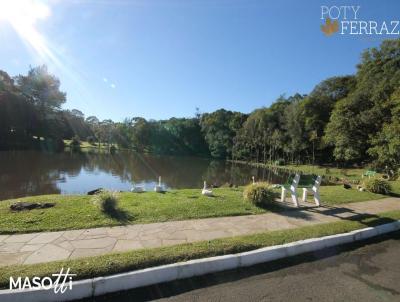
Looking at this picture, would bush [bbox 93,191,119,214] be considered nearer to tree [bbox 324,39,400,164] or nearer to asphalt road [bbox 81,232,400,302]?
asphalt road [bbox 81,232,400,302]

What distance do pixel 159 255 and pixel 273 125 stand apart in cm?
4647

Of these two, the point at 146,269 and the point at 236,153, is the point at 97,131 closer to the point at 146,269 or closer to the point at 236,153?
the point at 236,153

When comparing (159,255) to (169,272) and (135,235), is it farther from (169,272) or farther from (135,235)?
(135,235)

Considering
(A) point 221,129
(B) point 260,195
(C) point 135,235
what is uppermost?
(A) point 221,129

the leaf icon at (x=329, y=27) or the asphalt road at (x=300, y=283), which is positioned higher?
the leaf icon at (x=329, y=27)

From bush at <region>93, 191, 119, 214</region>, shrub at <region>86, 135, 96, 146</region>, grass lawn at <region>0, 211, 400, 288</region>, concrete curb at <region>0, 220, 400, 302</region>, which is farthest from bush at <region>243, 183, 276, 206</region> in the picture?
shrub at <region>86, 135, 96, 146</region>

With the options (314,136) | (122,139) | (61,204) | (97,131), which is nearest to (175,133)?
(122,139)

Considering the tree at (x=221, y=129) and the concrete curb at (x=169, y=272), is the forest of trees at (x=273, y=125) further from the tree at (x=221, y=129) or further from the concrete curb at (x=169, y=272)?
the concrete curb at (x=169, y=272)

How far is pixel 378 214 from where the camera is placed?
6.39 meters

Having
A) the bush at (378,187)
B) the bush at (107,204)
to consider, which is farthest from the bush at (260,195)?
the bush at (378,187)

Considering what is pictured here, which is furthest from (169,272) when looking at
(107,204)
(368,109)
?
(368,109)

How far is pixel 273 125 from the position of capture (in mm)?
47500

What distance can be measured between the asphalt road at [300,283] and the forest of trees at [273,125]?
1566 cm

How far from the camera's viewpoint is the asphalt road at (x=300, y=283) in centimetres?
289
